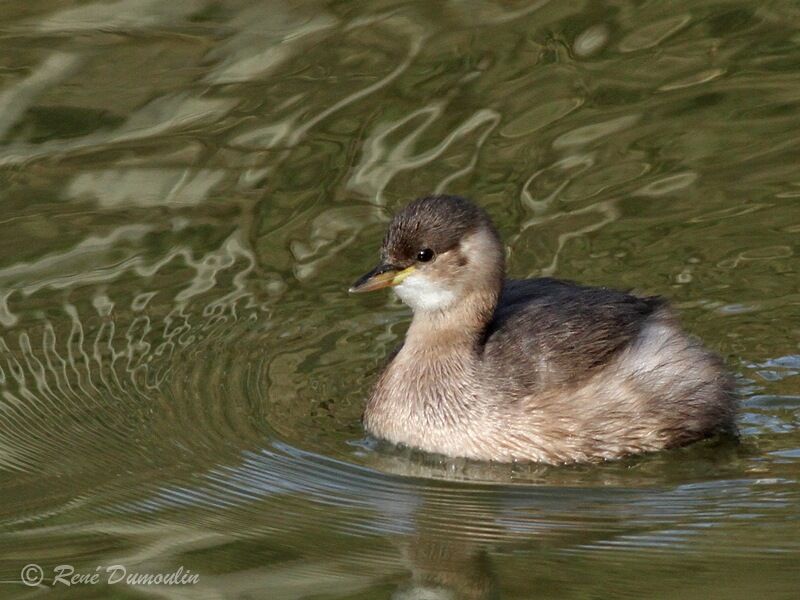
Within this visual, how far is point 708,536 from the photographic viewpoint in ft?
22.3

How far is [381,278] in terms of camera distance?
838 centimetres

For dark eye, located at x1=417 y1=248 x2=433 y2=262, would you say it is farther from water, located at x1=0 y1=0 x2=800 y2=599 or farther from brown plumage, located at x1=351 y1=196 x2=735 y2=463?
water, located at x1=0 y1=0 x2=800 y2=599

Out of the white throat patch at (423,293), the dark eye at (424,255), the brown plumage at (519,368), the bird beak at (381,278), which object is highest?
the dark eye at (424,255)

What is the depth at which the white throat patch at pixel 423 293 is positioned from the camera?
848 centimetres

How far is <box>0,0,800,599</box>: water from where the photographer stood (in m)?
6.88

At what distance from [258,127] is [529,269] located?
7.26 ft

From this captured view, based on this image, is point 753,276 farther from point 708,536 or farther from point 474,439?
point 708,536

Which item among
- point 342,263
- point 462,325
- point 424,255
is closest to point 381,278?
point 424,255

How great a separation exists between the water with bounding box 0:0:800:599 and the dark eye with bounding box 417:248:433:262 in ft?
3.00

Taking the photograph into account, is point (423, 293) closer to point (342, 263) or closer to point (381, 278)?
point (381, 278)

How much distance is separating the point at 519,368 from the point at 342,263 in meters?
1.95

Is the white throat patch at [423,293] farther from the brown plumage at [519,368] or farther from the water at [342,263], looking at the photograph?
the water at [342,263]

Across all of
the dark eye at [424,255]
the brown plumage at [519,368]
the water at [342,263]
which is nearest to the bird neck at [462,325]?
the brown plumage at [519,368]

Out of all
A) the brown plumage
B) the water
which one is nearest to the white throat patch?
the brown plumage
